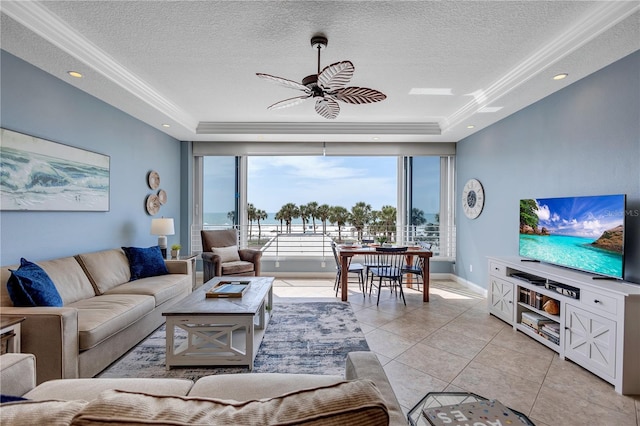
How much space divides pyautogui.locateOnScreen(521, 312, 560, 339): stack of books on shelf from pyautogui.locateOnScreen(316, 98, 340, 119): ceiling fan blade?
292 cm

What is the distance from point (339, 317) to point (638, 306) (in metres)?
2.59

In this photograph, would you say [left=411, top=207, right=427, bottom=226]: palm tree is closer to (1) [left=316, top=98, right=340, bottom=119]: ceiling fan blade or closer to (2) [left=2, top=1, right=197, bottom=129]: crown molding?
(1) [left=316, top=98, right=340, bottom=119]: ceiling fan blade

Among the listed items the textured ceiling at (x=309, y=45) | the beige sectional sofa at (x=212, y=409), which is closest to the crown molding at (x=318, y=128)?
the textured ceiling at (x=309, y=45)

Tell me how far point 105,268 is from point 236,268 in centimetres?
170

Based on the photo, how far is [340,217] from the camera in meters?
6.93

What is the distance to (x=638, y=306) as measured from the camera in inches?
84.7

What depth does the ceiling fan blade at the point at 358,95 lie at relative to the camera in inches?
103

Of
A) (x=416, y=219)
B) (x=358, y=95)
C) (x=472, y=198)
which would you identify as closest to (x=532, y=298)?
(x=472, y=198)

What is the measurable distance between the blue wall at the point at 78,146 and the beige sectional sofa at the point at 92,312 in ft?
0.78

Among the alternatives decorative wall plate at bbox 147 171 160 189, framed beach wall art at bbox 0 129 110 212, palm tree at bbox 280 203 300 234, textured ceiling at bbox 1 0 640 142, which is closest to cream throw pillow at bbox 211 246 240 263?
decorative wall plate at bbox 147 171 160 189

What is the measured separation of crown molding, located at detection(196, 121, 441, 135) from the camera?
16.2 ft

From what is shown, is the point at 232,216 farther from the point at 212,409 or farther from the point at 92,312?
the point at 212,409

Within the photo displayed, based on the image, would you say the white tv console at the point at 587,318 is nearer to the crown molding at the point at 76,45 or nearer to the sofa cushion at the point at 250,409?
the sofa cushion at the point at 250,409

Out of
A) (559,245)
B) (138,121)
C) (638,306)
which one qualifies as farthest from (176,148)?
(638,306)
